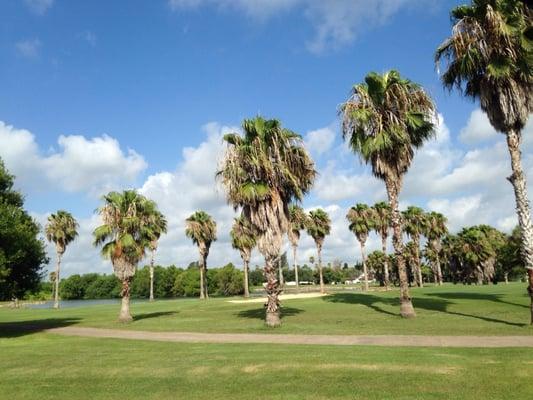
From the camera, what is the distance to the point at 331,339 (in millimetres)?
17391

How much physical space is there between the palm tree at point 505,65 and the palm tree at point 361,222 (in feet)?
151

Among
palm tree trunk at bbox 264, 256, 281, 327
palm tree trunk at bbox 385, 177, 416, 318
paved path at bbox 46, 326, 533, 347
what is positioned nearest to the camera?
paved path at bbox 46, 326, 533, 347

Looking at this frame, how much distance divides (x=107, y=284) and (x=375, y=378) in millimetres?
155448

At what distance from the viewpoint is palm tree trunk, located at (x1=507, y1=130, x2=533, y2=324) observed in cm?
1908

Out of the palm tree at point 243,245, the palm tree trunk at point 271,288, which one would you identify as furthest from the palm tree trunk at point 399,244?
the palm tree at point 243,245

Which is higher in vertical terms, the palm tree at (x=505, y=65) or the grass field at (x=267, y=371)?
the palm tree at (x=505, y=65)

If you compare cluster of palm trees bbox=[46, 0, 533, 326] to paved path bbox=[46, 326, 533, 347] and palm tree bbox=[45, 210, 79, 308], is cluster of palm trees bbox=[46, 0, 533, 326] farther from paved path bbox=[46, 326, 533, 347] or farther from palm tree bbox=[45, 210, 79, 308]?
palm tree bbox=[45, 210, 79, 308]

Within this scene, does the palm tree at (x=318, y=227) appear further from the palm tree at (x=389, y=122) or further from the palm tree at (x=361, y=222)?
the palm tree at (x=389, y=122)

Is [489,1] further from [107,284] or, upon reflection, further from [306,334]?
[107,284]

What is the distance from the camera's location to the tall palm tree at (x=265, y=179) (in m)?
23.8

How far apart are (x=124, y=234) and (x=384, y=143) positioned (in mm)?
17382

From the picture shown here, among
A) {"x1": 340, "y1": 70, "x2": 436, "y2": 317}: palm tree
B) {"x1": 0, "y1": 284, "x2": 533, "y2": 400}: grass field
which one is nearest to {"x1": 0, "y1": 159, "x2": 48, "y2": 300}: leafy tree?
{"x1": 0, "y1": 284, "x2": 533, "y2": 400}: grass field

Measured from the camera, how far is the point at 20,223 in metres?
25.1

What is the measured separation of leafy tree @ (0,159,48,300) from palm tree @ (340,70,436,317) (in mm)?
18362
